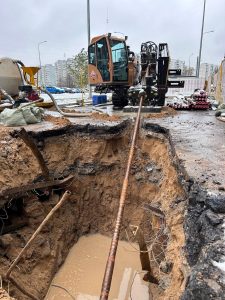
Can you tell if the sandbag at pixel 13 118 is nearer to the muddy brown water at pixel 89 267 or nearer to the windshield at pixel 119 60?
the muddy brown water at pixel 89 267

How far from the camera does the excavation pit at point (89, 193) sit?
450 centimetres

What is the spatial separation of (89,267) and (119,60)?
8604 mm

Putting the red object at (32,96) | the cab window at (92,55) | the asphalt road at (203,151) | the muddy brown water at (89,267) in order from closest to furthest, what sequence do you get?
1. the asphalt road at (203,151)
2. the muddy brown water at (89,267)
3. the red object at (32,96)
4. the cab window at (92,55)

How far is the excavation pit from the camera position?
14.8 feet

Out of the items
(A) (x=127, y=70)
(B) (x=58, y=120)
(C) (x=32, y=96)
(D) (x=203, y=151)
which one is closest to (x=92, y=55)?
(A) (x=127, y=70)

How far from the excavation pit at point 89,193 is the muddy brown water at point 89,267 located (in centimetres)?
16

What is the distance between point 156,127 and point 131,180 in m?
1.52

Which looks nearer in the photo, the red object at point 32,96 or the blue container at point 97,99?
the red object at point 32,96

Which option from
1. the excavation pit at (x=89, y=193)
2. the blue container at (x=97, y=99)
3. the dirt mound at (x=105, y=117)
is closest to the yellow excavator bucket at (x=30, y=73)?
the dirt mound at (x=105, y=117)

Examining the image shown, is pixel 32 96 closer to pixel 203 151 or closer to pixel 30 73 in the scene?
pixel 30 73

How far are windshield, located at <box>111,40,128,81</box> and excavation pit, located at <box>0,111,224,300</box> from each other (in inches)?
185

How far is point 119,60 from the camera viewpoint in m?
11.5

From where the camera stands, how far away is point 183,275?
2738 mm

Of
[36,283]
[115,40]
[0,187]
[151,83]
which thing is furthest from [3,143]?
[115,40]
